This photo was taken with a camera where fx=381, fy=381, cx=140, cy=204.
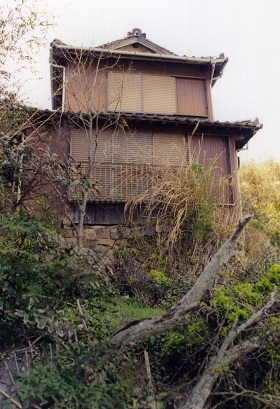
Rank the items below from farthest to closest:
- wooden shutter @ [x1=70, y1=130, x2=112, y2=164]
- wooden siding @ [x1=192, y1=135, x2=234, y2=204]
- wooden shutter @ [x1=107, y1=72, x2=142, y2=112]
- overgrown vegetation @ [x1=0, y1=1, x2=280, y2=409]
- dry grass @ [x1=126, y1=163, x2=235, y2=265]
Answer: wooden shutter @ [x1=107, y1=72, x2=142, y2=112] → wooden siding @ [x1=192, y1=135, x2=234, y2=204] → wooden shutter @ [x1=70, y1=130, x2=112, y2=164] → dry grass @ [x1=126, y1=163, x2=235, y2=265] → overgrown vegetation @ [x1=0, y1=1, x2=280, y2=409]

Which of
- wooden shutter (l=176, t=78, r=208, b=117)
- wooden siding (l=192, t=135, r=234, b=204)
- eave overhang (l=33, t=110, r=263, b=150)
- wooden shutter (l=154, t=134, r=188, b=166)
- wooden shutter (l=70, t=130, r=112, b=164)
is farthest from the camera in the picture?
wooden shutter (l=176, t=78, r=208, b=117)

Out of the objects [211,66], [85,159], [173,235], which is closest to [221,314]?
[173,235]

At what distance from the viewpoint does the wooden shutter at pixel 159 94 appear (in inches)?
453

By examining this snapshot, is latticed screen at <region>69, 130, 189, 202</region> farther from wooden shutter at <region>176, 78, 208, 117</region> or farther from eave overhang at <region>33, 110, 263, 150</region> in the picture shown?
wooden shutter at <region>176, 78, 208, 117</region>

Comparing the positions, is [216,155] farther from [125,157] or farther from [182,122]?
[125,157]

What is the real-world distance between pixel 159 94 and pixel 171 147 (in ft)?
7.70

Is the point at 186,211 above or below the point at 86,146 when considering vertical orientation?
below

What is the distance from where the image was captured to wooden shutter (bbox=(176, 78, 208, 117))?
1172 centimetres

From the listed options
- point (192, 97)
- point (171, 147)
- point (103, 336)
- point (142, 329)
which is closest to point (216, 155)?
point (171, 147)

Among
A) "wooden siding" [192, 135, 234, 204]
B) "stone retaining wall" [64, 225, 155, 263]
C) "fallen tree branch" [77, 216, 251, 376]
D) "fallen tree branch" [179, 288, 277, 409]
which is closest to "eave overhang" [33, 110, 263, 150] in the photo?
"wooden siding" [192, 135, 234, 204]

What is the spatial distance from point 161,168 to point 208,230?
1885 mm

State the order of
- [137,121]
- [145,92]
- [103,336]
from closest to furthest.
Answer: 1. [103,336]
2. [137,121]
3. [145,92]

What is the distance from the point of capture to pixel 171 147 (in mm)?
10250

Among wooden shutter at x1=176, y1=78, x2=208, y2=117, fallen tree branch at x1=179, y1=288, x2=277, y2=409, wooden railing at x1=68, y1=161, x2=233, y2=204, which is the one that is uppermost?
wooden shutter at x1=176, y1=78, x2=208, y2=117
